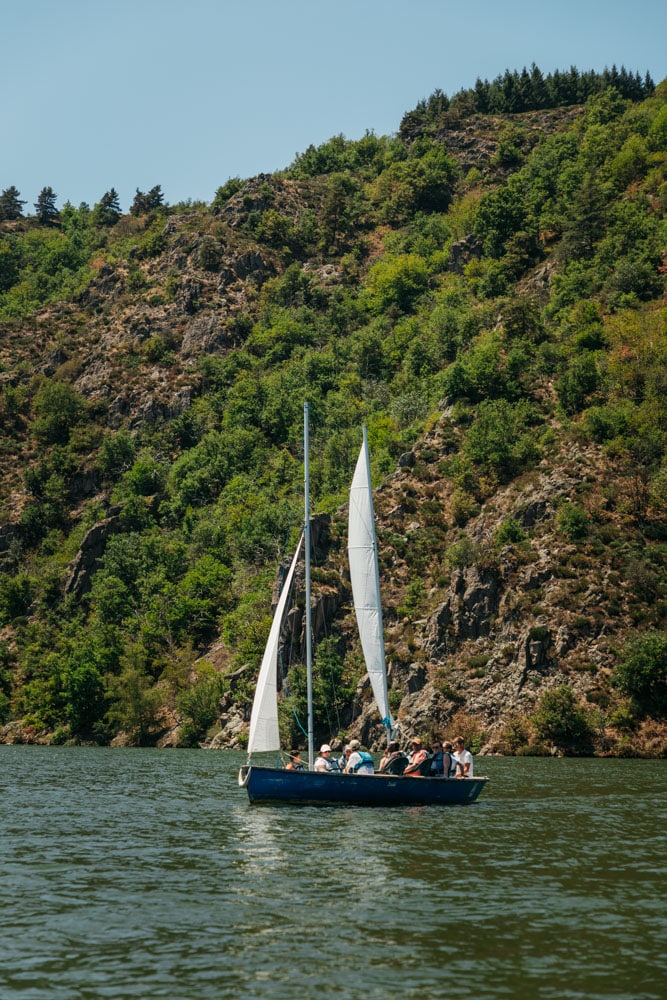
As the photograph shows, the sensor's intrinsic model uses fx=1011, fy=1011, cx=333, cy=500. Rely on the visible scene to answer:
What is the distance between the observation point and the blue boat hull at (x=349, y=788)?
4522 centimetres

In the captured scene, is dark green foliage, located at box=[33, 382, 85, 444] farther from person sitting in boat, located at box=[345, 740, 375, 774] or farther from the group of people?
person sitting in boat, located at box=[345, 740, 375, 774]

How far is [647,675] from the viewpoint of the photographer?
83688 millimetres

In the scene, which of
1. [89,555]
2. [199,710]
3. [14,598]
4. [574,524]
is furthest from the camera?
[89,555]

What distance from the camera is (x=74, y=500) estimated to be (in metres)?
171

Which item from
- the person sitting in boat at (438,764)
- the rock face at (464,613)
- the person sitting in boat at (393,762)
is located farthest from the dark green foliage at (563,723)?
the person sitting in boat at (393,762)

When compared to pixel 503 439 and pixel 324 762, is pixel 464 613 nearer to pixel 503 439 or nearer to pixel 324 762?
pixel 503 439

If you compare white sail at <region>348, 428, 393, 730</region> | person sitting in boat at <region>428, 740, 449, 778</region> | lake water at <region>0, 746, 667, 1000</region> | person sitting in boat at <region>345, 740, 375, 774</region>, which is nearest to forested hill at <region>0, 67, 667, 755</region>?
person sitting in boat at <region>428, 740, 449, 778</region>

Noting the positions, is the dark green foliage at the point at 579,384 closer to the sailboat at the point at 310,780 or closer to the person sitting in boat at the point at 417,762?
the sailboat at the point at 310,780

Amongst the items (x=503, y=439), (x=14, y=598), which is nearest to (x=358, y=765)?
(x=503, y=439)

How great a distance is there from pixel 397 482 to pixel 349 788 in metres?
76.7

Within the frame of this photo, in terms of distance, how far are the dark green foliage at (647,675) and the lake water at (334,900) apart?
117 ft

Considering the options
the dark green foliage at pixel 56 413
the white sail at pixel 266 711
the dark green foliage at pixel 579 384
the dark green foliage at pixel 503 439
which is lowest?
the white sail at pixel 266 711

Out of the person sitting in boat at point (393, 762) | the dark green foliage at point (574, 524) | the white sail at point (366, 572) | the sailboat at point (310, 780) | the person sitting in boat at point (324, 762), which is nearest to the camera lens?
the sailboat at point (310, 780)

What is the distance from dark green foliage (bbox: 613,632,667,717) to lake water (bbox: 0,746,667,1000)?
35533mm
